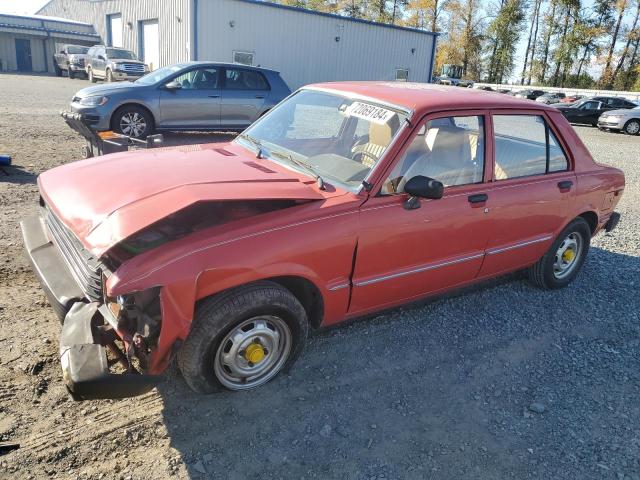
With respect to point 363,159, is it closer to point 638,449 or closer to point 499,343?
point 499,343

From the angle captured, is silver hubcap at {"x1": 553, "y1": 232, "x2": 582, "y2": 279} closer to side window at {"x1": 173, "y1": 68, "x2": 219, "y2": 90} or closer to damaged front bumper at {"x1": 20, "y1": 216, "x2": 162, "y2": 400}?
damaged front bumper at {"x1": 20, "y1": 216, "x2": 162, "y2": 400}

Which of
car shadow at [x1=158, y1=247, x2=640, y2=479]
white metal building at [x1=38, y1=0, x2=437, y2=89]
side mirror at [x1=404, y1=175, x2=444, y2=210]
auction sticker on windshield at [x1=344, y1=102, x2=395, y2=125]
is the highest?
white metal building at [x1=38, y1=0, x2=437, y2=89]

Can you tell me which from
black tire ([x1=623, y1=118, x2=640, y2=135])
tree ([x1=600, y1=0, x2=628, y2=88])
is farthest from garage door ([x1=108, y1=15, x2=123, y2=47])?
tree ([x1=600, y1=0, x2=628, y2=88])

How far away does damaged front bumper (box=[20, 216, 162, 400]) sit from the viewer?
2443mm

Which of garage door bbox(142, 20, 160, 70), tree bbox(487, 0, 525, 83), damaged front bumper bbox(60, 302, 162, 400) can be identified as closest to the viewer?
damaged front bumper bbox(60, 302, 162, 400)

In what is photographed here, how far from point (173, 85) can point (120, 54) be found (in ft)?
61.7

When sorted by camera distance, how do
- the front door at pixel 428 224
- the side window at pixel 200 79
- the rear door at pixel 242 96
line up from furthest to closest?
the rear door at pixel 242 96, the side window at pixel 200 79, the front door at pixel 428 224

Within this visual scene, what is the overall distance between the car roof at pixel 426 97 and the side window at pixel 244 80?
773cm

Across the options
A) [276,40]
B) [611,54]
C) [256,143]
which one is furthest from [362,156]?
[611,54]

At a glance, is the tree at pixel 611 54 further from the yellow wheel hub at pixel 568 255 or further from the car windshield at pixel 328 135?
the car windshield at pixel 328 135

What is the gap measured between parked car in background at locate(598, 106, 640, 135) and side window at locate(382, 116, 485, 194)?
21.5 meters

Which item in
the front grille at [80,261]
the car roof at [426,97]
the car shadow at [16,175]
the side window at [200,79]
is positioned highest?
the car roof at [426,97]

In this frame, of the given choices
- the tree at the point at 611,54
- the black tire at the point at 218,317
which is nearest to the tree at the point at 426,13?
the tree at the point at 611,54

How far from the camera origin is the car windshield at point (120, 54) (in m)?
26.5
